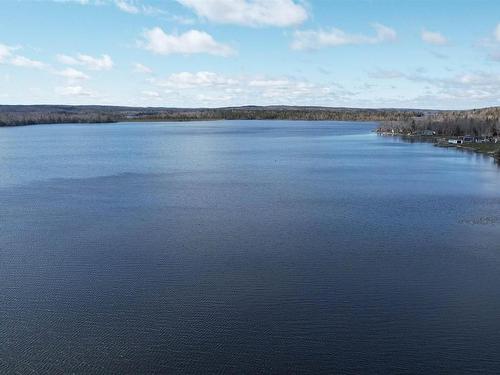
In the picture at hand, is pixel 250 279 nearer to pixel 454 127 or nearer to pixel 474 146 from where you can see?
pixel 474 146

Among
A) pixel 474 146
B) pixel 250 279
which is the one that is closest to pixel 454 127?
pixel 474 146

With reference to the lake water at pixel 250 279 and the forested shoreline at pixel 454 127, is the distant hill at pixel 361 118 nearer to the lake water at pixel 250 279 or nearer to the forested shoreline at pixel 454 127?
the forested shoreline at pixel 454 127

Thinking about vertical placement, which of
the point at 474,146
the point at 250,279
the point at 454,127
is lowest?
the point at 250,279

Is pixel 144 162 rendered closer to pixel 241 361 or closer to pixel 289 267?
pixel 289 267

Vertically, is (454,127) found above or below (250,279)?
above

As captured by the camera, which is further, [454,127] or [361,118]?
[361,118]

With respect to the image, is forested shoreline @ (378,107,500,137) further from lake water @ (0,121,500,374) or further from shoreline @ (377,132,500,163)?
lake water @ (0,121,500,374)

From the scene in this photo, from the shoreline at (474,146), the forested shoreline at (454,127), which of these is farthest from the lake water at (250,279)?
the forested shoreline at (454,127)

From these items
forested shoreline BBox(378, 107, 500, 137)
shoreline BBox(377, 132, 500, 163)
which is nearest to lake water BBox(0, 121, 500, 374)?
shoreline BBox(377, 132, 500, 163)

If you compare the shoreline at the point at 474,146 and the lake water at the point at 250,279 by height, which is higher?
the shoreline at the point at 474,146
